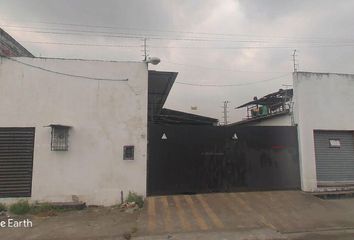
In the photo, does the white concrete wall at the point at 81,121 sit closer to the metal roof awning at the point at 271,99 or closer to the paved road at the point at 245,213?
the paved road at the point at 245,213

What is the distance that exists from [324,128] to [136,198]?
6.95m

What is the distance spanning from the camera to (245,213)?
27.6ft

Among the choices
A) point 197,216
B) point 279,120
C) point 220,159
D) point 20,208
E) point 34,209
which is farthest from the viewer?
point 279,120

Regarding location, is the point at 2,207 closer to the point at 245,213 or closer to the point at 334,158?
the point at 245,213

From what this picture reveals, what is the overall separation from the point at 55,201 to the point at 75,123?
239 cm

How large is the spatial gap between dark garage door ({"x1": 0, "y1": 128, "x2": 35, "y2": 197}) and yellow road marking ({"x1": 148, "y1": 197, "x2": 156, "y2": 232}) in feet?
11.8

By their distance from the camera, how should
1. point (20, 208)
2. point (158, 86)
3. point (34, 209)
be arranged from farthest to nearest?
point (158, 86) → point (34, 209) → point (20, 208)

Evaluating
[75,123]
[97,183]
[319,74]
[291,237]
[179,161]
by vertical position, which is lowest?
[291,237]

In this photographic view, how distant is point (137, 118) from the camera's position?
9844mm

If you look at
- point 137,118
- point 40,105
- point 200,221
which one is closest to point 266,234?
point 200,221

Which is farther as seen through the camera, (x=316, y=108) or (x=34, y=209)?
(x=316, y=108)

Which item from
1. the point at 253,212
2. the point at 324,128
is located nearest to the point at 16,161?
the point at 253,212

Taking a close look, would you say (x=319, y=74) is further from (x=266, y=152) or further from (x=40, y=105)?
(x=40, y=105)

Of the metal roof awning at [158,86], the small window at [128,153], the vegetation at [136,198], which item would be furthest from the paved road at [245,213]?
the metal roof awning at [158,86]
